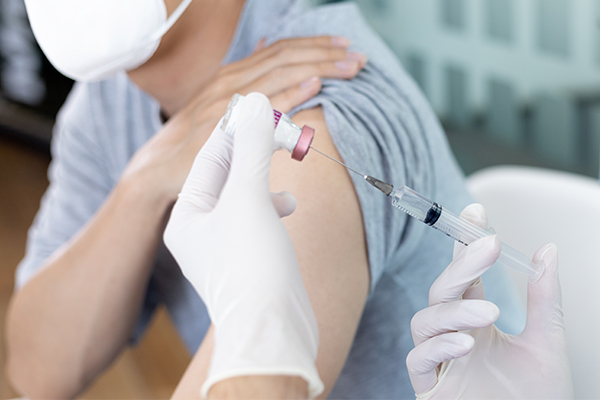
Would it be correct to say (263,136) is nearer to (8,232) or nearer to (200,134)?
(200,134)

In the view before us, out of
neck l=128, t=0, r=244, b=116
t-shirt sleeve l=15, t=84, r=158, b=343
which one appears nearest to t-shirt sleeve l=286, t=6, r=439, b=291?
neck l=128, t=0, r=244, b=116

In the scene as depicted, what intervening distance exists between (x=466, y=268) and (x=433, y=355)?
80 mm

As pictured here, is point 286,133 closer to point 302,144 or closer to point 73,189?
point 302,144

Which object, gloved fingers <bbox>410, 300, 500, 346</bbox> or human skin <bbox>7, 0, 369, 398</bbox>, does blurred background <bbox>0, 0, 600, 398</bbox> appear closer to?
human skin <bbox>7, 0, 369, 398</bbox>

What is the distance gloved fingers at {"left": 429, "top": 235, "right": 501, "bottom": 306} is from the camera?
44 cm

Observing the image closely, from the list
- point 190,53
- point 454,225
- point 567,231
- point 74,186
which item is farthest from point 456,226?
point 74,186

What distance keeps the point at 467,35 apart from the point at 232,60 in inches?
60.0

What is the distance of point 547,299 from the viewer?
0.47m

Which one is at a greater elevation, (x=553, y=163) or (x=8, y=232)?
(x=553, y=163)

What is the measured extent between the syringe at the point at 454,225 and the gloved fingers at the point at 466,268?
0.04 metres

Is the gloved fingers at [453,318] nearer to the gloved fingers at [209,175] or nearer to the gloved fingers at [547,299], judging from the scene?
the gloved fingers at [547,299]

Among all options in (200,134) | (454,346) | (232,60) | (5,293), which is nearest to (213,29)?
(232,60)

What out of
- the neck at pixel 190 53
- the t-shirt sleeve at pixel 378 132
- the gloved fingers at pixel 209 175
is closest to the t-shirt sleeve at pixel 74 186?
the neck at pixel 190 53

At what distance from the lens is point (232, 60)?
817 mm
